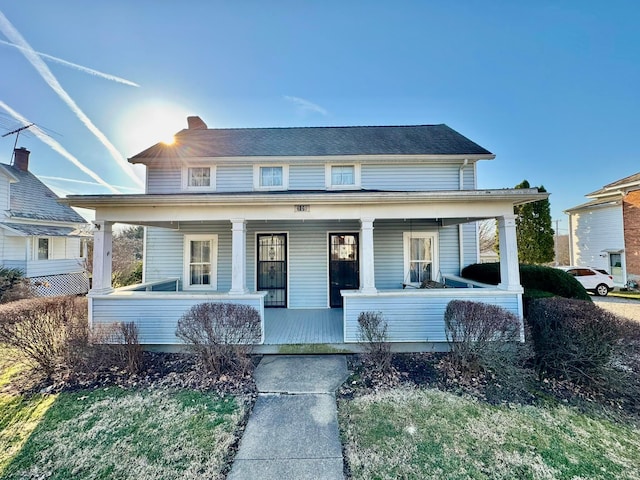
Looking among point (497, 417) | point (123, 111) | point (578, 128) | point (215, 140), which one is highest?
point (578, 128)

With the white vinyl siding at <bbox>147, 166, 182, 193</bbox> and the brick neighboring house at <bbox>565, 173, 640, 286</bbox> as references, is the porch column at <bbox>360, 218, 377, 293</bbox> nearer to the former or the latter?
the white vinyl siding at <bbox>147, 166, 182, 193</bbox>

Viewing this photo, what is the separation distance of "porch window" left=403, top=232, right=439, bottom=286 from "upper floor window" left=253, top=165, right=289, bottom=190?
3965mm

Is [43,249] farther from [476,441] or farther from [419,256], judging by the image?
[476,441]

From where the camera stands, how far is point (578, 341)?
12.5 ft

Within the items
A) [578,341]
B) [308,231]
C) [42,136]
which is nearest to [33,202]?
[42,136]

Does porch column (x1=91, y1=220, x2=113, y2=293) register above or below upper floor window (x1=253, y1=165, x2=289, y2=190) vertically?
below

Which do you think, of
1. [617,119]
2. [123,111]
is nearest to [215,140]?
[123,111]

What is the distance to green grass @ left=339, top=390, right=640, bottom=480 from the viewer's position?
102 inches

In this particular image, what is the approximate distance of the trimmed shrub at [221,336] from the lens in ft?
14.5

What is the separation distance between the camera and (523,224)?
51.3ft

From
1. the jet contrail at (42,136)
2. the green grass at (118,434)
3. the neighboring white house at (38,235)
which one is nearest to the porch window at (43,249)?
the neighboring white house at (38,235)

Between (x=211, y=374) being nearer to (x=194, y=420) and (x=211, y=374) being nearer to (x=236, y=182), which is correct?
(x=194, y=420)

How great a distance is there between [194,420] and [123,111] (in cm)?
1146

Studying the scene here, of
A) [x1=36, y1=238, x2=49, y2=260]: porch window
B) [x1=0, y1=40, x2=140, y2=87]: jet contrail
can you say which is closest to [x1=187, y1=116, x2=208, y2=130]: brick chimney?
[x1=0, y1=40, x2=140, y2=87]: jet contrail
